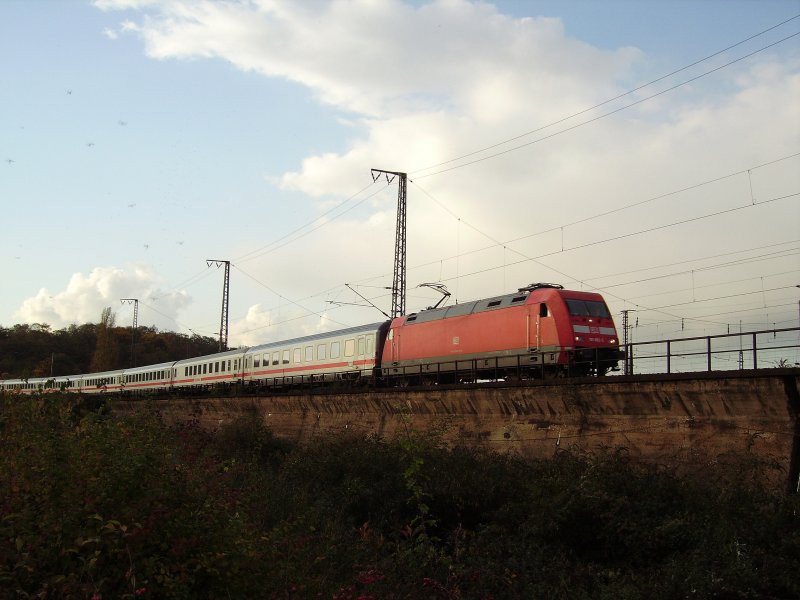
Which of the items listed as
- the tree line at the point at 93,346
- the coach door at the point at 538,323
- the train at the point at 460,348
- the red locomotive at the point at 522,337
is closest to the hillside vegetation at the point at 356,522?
the train at the point at 460,348

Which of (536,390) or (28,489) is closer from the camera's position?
(28,489)

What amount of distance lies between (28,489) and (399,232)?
26749 mm

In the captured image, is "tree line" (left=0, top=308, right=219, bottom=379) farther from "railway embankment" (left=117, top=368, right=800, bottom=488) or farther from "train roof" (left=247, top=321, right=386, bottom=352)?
"railway embankment" (left=117, top=368, right=800, bottom=488)

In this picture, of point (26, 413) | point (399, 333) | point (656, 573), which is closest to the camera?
point (26, 413)

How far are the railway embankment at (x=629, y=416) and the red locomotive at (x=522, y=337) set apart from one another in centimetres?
120

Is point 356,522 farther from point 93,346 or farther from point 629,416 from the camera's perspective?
point 93,346

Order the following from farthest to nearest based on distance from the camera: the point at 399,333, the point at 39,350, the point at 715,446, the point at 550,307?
the point at 39,350 → the point at 399,333 → the point at 550,307 → the point at 715,446

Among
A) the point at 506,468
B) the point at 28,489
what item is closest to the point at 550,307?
the point at 506,468

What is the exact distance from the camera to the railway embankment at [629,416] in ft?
45.7

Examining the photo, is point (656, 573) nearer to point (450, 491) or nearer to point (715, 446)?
point (715, 446)

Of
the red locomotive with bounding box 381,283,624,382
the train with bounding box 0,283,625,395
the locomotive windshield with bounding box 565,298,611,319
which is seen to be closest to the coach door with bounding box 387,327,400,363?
the train with bounding box 0,283,625,395

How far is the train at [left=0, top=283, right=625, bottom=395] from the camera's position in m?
21.4

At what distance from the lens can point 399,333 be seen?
1181 inches

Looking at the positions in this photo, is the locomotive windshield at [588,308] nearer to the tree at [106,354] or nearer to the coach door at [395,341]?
the coach door at [395,341]
